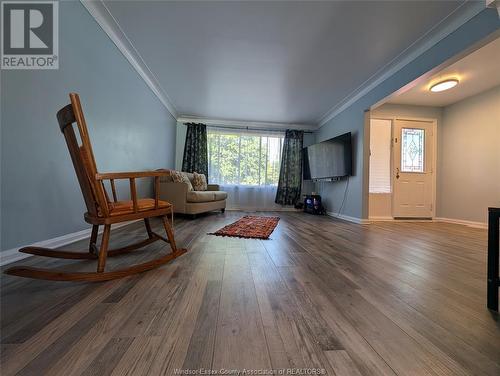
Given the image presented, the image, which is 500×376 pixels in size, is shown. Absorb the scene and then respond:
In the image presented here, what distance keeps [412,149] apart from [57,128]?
18.2ft

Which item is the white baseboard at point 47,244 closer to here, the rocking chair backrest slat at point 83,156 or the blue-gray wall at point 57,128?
the blue-gray wall at point 57,128

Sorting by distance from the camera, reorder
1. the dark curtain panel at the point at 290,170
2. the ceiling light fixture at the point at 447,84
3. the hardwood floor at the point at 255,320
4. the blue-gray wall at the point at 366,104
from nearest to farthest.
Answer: the hardwood floor at the point at 255,320 → the blue-gray wall at the point at 366,104 → the ceiling light fixture at the point at 447,84 → the dark curtain panel at the point at 290,170

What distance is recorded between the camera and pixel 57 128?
1764 millimetres

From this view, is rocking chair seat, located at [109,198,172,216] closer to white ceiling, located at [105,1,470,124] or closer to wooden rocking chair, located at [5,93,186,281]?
wooden rocking chair, located at [5,93,186,281]

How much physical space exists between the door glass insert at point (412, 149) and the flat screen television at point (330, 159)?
1.38 meters

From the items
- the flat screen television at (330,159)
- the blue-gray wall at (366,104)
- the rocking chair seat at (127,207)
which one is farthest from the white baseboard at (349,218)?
the rocking chair seat at (127,207)

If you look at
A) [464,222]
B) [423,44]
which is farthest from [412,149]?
[423,44]

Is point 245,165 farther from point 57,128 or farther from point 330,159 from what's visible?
point 57,128

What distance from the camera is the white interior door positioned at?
14.7ft

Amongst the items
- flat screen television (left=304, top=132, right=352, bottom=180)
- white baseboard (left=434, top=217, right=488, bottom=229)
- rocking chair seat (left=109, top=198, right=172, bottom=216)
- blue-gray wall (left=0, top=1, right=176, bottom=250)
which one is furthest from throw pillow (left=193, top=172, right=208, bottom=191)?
white baseboard (left=434, top=217, right=488, bottom=229)

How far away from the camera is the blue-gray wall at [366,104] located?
2.04 metres

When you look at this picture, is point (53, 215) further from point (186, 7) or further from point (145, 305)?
point (186, 7)

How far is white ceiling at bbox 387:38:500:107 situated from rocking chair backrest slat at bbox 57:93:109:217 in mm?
3519

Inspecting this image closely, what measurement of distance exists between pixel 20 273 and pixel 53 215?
0.78 m
